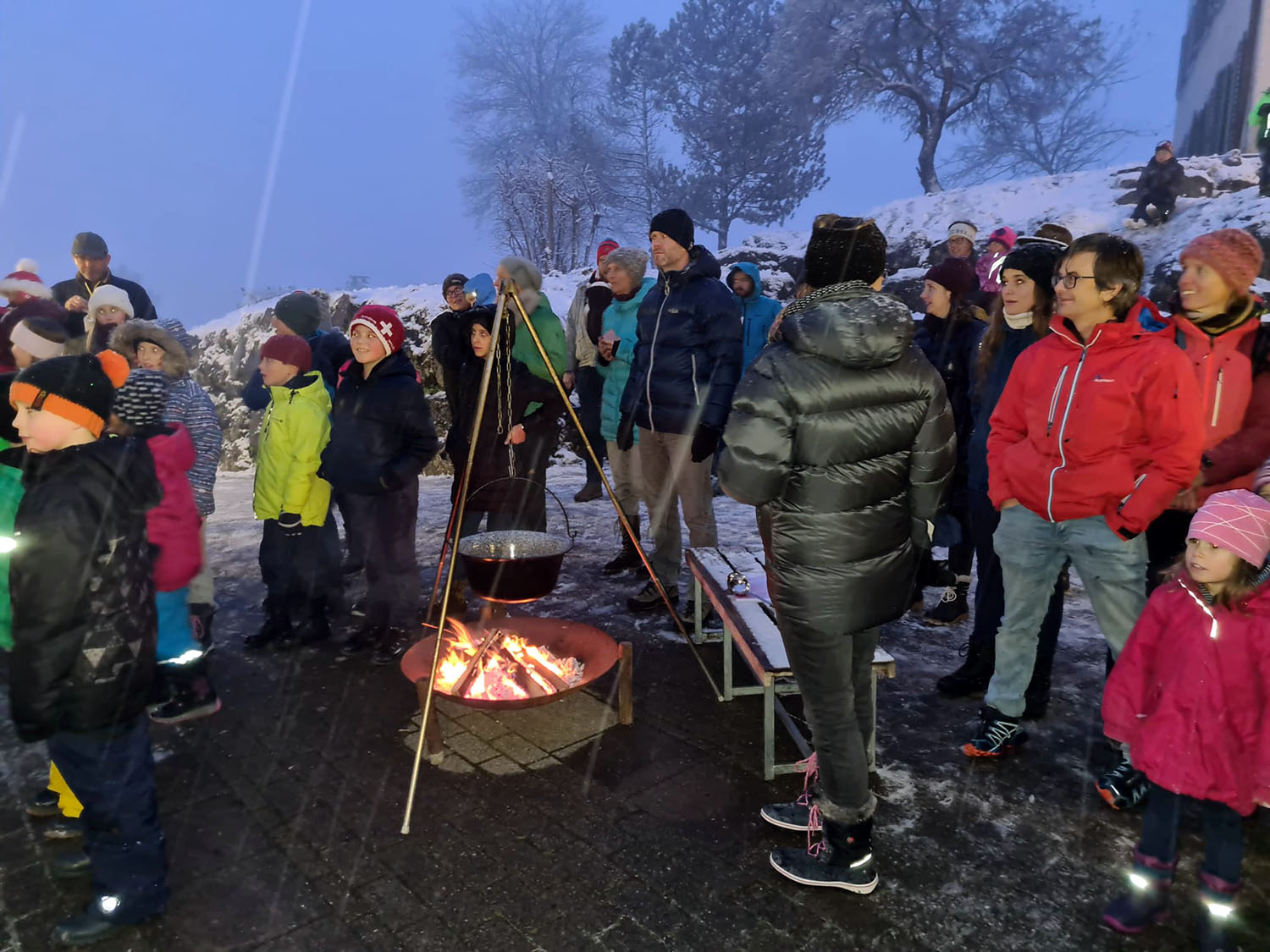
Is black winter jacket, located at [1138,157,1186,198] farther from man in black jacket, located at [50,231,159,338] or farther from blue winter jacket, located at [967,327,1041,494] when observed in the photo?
man in black jacket, located at [50,231,159,338]

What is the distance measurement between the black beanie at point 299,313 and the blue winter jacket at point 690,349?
2.27 m

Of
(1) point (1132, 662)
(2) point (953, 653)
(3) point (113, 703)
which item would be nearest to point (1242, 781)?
(1) point (1132, 662)

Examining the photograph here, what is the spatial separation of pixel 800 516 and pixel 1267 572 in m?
1.41

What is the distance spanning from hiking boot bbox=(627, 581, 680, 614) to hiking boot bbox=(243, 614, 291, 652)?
2160mm

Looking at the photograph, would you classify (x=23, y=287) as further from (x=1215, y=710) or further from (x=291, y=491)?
(x=1215, y=710)

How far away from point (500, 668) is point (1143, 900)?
2699 millimetres

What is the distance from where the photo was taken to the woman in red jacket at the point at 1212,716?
2555 millimetres

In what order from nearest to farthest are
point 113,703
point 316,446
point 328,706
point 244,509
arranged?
point 113,703 → point 328,706 → point 316,446 → point 244,509

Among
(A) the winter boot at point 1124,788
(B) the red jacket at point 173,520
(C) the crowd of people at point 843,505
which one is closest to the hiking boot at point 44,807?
(C) the crowd of people at point 843,505

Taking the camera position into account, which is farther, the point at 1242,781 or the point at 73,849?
the point at 73,849

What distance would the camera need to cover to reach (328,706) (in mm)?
4375

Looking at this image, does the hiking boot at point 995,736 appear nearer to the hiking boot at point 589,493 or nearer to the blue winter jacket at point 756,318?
the blue winter jacket at point 756,318

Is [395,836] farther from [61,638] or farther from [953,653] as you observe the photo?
[953,653]

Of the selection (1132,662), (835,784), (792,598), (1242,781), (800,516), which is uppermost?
(800,516)
